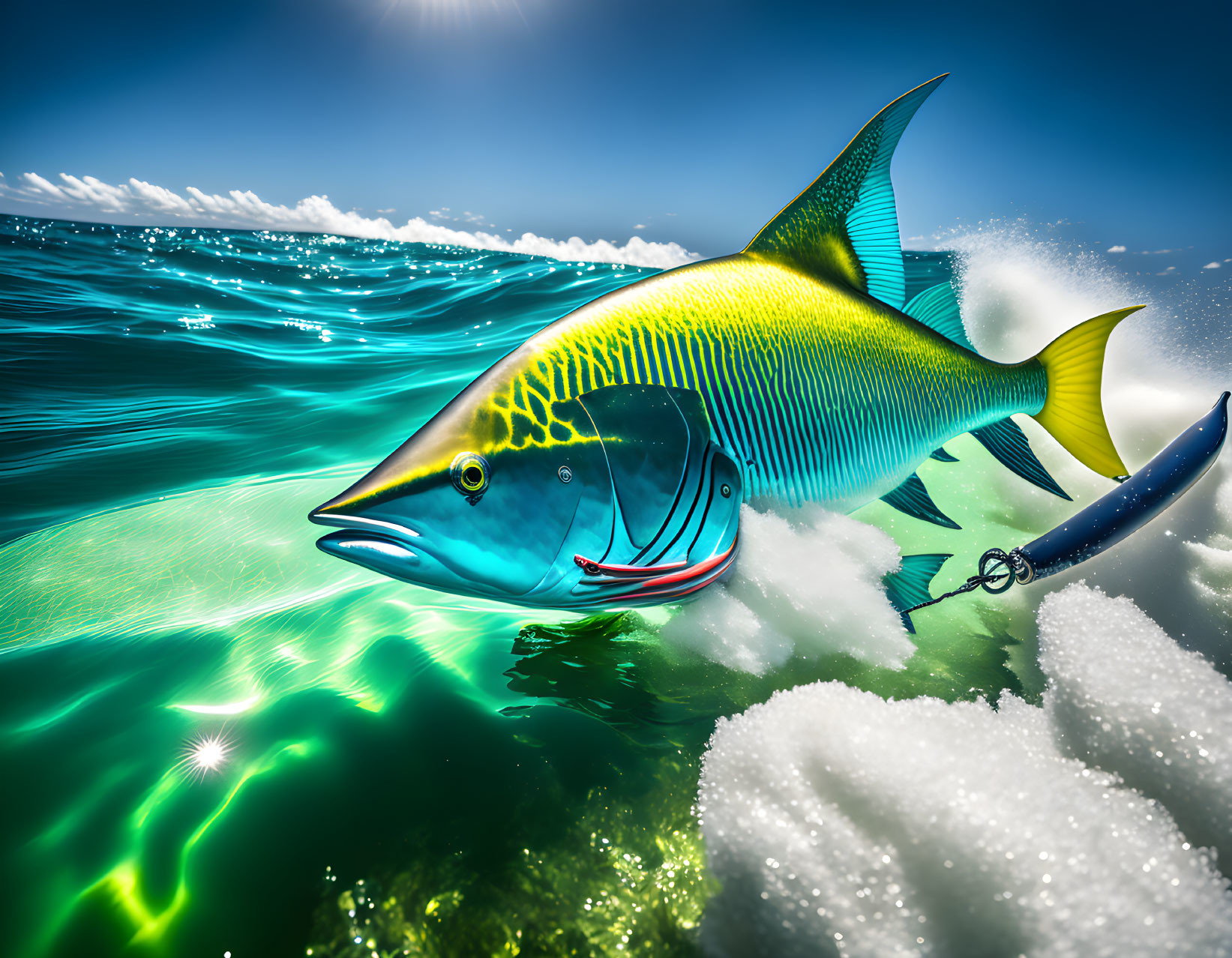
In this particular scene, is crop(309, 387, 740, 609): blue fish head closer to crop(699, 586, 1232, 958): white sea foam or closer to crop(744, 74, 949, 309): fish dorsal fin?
crop(699, 586, 1232, 958): white sea foam

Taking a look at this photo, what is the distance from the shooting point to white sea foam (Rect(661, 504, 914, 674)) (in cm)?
130

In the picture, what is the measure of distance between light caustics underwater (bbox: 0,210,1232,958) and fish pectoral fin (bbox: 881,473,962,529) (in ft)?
0.93

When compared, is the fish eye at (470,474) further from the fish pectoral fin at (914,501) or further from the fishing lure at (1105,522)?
the fish pectoral fin at (914,501)

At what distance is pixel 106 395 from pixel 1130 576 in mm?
5215

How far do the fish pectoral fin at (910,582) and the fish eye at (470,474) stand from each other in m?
1.10

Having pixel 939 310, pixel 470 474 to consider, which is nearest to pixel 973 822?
pixel 470 474

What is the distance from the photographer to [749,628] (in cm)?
129

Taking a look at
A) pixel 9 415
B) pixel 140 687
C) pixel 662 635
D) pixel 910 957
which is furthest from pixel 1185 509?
pixel 9 415

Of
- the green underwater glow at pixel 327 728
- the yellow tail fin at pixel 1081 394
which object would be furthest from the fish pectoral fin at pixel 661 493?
the yellow tail fin at pixel 1081 394

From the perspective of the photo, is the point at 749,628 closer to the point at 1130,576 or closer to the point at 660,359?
the point at 660,359

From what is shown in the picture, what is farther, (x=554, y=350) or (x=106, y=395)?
(x=106, y=395)

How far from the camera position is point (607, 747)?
1079 millimetres

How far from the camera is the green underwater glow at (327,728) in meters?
0.80

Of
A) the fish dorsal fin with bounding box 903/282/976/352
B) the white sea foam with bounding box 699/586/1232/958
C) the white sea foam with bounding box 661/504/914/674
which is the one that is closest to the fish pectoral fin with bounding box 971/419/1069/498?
the fish dorsal fin with bounding box 903/282/976/352
